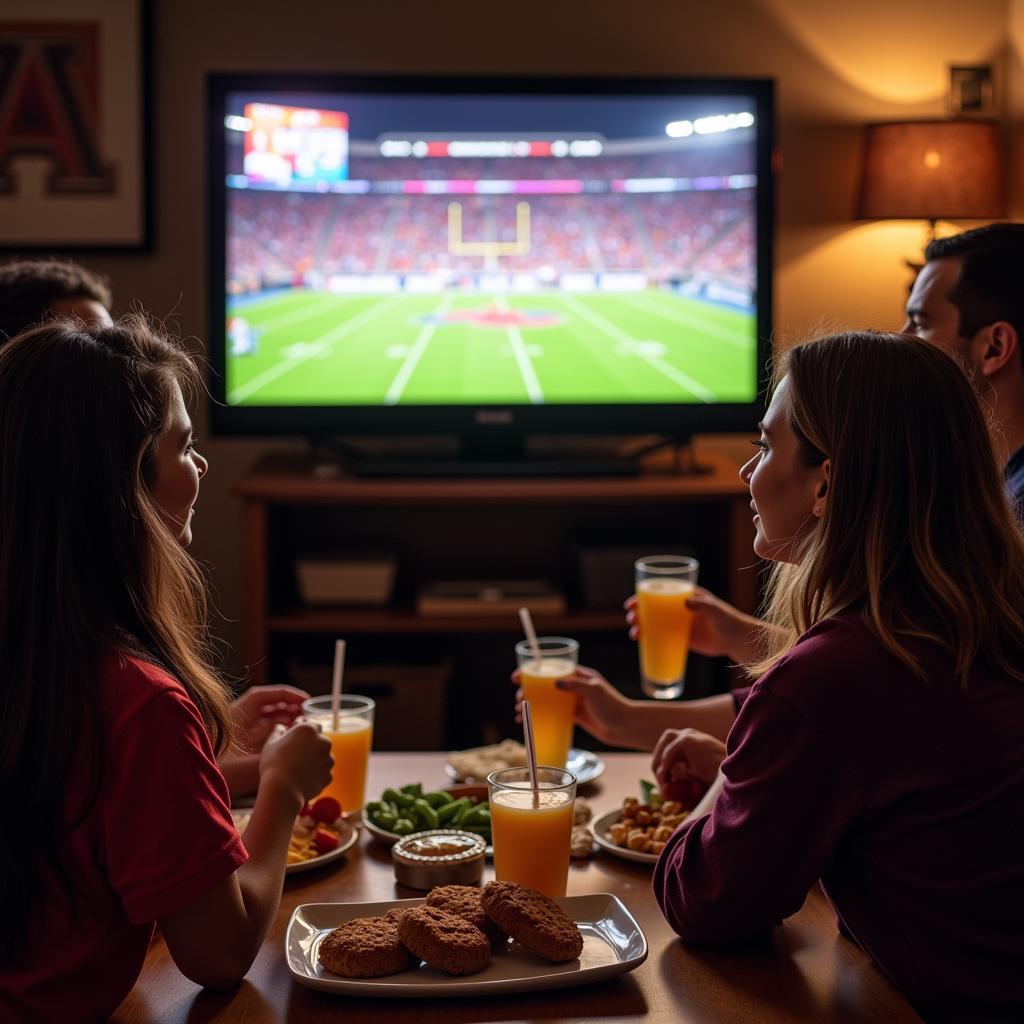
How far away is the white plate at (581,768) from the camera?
1766 millimetres

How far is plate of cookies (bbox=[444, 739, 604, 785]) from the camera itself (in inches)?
69.8

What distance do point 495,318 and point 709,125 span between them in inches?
31.4

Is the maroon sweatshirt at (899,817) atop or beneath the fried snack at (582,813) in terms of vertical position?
atop

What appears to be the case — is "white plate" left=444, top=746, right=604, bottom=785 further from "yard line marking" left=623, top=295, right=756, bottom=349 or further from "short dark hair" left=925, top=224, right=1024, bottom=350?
"yard line marking" left=623, top=295, right=756, bottom=349

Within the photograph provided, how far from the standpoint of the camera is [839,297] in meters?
3.87

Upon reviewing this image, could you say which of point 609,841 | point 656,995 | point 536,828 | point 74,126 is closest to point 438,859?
point 536,828

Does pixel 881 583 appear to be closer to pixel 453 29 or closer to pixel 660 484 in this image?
pixel 660 484

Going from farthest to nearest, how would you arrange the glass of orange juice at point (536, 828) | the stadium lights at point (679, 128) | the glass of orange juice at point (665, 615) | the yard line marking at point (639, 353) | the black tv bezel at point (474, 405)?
the yard line marking at point (639, 353) < the stadium lights at point (679, 128) < the black tv bezel at point (474, 405) < the glass of orange juice at point (665, 615) < the glass of orange juice at point (536, 828)

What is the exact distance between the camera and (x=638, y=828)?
1548mm

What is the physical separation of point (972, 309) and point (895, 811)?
1152 millimetres

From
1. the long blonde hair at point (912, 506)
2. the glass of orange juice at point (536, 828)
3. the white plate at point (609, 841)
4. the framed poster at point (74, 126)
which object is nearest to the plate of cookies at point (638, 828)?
the white plate at point (609, 841)

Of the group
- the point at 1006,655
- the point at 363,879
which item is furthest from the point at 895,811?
the point at 363,879

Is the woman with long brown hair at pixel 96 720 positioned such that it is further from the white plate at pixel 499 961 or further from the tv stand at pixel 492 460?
the tv stand at pixel 492 460

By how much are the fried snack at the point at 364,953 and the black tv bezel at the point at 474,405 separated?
2.50 metres
